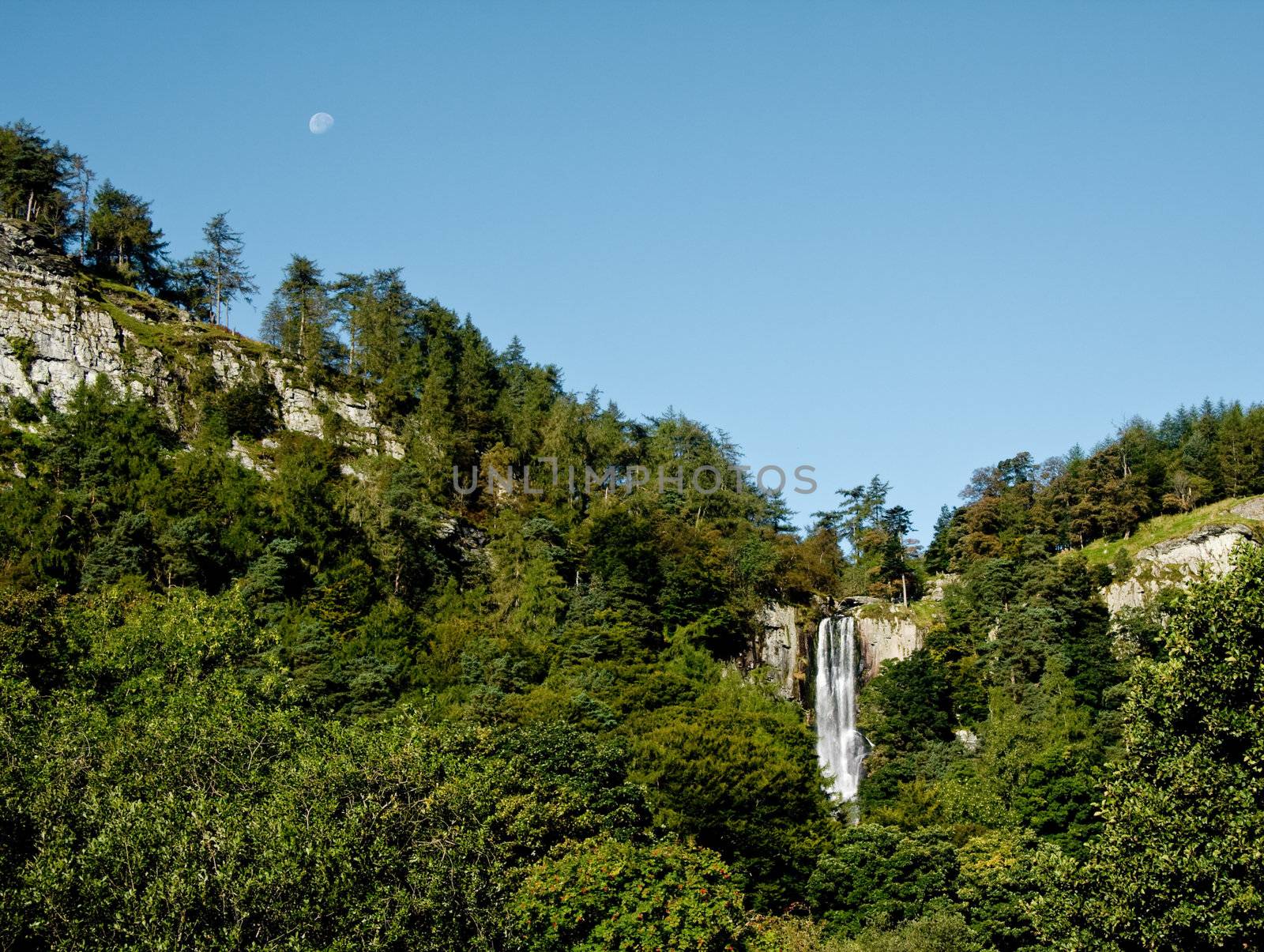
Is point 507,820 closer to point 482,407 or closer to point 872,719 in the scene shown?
point 872,719

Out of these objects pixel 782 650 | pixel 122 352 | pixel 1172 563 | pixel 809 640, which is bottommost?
pixel 782 650

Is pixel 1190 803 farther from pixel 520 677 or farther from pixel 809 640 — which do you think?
pixel 809 640

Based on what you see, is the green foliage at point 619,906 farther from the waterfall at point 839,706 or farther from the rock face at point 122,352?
the rock face at point 122,352

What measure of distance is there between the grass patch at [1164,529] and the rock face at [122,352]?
158 ft

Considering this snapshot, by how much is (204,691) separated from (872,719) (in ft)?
126

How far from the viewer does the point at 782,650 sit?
6800cm

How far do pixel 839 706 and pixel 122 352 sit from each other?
4808 cm

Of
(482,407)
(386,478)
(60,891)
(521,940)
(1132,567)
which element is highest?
(482,407)

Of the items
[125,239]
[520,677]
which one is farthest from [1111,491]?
[125,239]

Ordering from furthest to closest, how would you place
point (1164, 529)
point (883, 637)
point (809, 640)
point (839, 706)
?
point (1164, 529), point (883, 637), point (809, 640), point (839, 706)

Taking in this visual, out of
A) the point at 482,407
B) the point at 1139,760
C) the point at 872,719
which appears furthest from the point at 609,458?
the point at 1139,760

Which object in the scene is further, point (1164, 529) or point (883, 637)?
point (1164, 529)

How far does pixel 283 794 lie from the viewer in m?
27.0

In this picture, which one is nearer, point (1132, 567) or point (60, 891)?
point (60, 891)
